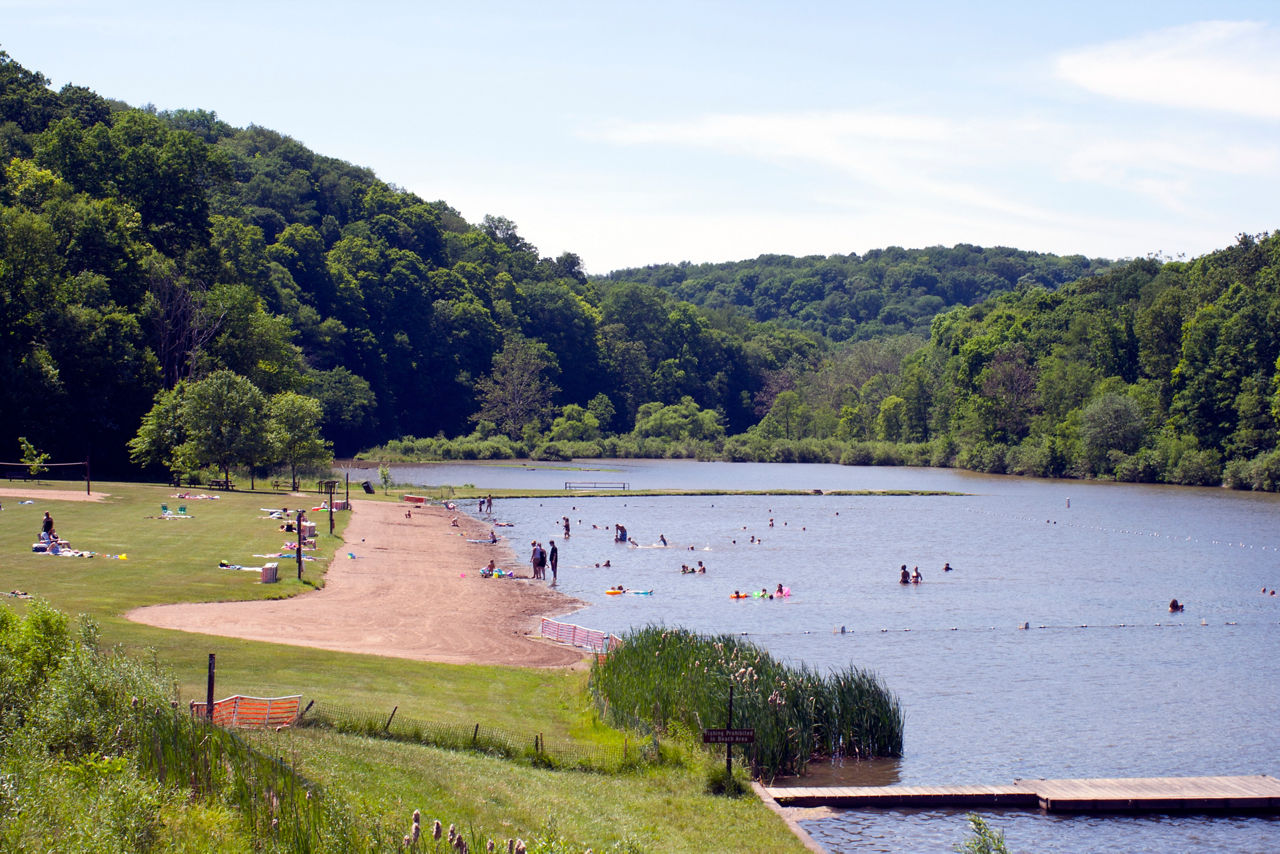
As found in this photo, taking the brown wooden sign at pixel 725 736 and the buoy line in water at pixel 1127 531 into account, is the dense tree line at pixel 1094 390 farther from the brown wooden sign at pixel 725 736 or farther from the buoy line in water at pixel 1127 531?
the brown wooden sign at pixel 725 736

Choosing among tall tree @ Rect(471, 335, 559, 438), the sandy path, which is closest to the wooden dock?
the sandy path

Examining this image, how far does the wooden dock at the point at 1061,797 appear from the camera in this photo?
21.7 metres

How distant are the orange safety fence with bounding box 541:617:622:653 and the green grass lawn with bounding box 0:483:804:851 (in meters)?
3.40

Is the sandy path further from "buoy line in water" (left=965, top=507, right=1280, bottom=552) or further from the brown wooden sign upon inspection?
"buoy line in water" (left=965, top=507, right=1280, bottom=552)

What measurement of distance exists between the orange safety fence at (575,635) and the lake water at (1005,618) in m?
3.56

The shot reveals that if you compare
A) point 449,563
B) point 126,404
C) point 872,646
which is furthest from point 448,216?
point 872,646

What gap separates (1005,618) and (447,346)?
127 m

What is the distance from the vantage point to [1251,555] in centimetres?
6241

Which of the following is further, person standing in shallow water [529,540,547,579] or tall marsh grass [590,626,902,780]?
person standing in shallow water [529,540,547,579]

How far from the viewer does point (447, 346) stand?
532 ft

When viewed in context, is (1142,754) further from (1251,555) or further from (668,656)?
(1251,555)

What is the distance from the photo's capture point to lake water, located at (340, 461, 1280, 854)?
79.8 feet

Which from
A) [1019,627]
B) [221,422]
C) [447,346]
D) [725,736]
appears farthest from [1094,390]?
[725,736]

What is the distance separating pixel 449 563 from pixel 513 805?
1352 inches
